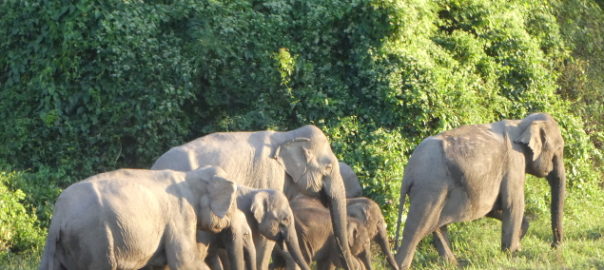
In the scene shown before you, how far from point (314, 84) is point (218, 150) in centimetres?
346

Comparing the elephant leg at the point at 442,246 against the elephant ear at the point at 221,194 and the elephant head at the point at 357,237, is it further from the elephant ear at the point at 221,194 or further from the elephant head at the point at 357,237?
the elephant ear at the point at 221,194

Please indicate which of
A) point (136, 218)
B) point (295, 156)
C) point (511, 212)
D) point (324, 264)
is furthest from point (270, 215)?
point (511, 212)

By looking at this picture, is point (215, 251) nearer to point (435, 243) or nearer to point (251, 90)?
point (435, 243)

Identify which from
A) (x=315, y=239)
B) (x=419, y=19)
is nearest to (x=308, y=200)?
(x=315, y=239)

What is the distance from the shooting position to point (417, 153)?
39.8 ft

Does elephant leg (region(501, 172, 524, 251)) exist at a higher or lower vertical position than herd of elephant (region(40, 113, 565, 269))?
lower

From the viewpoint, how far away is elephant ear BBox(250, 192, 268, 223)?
1042 centimetres

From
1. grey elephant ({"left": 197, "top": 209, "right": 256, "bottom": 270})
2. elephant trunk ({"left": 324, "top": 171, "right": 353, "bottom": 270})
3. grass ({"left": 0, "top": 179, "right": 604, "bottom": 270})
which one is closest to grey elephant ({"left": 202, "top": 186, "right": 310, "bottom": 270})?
grey elephant ({"left": 197, "top": 209, "right": 256, "bottom": 270})

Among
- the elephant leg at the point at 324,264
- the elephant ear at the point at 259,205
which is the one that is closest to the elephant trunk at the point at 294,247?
the elephant ear at the point at 259,205

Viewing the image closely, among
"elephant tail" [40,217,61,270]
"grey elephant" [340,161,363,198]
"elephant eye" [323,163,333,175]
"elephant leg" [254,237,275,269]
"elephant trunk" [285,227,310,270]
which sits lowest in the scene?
"grey elephant" [340,161,363,198]

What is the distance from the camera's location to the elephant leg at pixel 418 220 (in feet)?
39.1

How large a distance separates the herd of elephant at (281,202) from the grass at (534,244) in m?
0.27

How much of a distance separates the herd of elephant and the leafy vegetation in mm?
1013

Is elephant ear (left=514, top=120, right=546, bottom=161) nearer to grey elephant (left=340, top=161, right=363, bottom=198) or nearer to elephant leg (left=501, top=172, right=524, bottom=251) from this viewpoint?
elephant leg (left=501, top=172, right=524, bottom=251)
